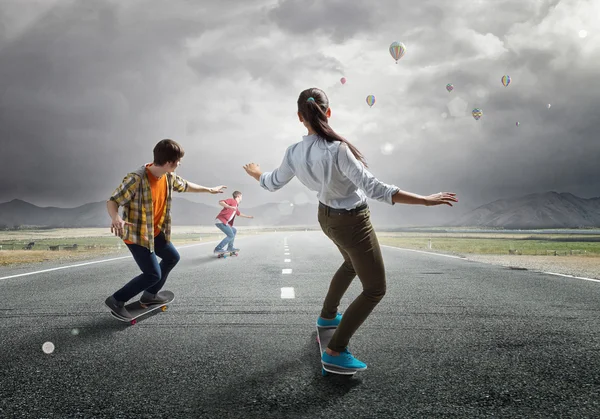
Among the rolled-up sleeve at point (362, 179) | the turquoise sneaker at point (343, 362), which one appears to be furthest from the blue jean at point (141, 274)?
the rolled-up sleeve at point (362, 179)

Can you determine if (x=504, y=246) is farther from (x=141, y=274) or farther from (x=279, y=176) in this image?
(x=279, y=176)

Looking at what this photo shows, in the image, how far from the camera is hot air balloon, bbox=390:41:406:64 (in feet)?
121

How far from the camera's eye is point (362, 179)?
113 inches

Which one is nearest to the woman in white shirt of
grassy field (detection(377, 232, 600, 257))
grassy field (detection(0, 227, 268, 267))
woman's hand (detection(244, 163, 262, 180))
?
woman's hand (detection(244, 163, 262, 180))

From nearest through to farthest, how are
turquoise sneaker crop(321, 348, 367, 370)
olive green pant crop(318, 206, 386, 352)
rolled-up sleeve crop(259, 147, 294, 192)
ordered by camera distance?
turquoise sneaker crop(321, 348, 367, 370)
olive green pant crop(318, 206, 386, 352)
rolled-up sleeve crop(259, 147, 294, 192)

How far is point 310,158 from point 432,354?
1.78m

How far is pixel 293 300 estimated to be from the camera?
5934 mm

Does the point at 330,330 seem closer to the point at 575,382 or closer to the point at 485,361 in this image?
the point at 485,361

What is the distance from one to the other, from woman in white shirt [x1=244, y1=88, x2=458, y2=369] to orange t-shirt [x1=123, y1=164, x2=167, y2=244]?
1.91 m

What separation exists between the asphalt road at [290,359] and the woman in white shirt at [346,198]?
0.36m

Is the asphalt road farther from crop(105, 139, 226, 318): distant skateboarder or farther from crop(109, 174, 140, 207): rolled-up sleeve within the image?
crop(109, 174, 140, 207): rolled-up sleeve

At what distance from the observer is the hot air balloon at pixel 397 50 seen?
36.9 metres

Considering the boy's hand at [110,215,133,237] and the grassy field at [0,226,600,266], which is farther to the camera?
the grassy field at [0,226,600,266]

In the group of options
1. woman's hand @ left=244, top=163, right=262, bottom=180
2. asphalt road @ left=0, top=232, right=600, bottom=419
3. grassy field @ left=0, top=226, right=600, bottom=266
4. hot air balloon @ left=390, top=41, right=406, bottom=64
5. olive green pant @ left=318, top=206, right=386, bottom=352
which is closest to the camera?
asphalt road @ left=0, top=232, right=600, bottom=419
